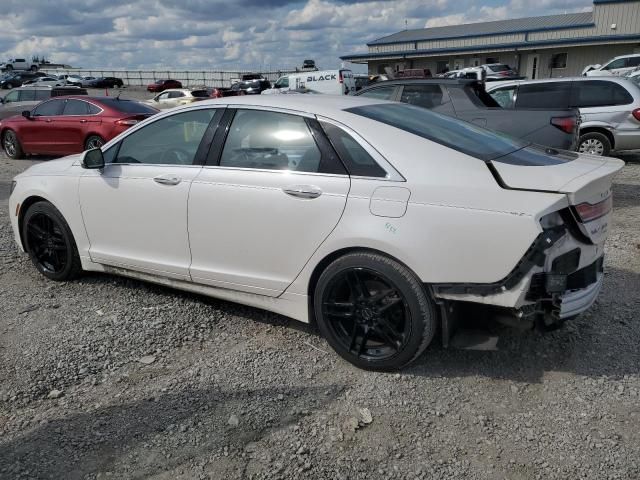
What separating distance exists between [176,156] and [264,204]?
975 mm

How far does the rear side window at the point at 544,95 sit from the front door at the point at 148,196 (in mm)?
8207

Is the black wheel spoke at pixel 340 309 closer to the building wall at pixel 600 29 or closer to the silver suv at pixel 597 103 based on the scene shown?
the silver suv at pixel 597 103

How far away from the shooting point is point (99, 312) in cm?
424

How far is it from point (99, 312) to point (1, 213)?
4.30 metres

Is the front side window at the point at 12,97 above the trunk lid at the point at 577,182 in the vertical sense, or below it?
above

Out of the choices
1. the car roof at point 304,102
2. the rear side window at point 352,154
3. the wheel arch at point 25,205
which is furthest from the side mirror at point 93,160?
the rear side window at point 352,154

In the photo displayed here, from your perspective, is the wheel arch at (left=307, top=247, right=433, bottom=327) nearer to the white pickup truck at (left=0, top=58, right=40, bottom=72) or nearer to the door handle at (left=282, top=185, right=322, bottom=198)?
the door handle at (left=282, top=185, right=322, bottom=198)

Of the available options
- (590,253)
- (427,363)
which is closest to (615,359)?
(590,253)

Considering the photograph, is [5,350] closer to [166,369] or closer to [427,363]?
[166,369]

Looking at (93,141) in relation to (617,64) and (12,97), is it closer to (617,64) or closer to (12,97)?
(12,97)

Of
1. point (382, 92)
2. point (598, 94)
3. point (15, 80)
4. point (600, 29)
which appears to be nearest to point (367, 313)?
point (382, 92)

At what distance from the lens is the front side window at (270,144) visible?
347cm

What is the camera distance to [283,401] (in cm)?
311

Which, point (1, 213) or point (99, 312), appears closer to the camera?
point (99, 312)
